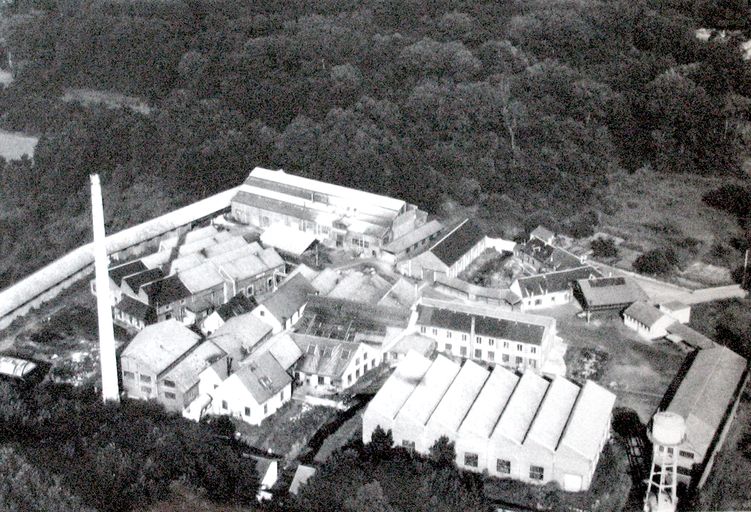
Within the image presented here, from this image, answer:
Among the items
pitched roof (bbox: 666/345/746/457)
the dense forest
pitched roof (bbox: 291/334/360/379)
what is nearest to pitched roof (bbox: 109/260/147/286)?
pitched roof (bbox: 291/334/360/379)

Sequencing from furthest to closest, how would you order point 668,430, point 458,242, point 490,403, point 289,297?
point 458,242
point 289,297
point 490,403
point 668,430

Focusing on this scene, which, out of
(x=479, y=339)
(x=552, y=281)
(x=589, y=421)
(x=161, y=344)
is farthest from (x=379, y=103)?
(x=589, y=421)

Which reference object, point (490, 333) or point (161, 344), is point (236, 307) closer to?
point (161, 344)

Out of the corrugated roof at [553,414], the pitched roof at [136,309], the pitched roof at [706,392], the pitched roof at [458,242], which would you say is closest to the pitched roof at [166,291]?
Result: the pitched roof at [136,309]

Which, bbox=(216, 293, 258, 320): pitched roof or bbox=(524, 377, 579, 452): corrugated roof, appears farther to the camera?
bbox=(216, 293, 258, 320): pitched roof

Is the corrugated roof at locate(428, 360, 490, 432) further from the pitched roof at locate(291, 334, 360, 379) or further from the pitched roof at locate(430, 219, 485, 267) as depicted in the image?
the pitched roof at locate(430, 219, 485, 267)

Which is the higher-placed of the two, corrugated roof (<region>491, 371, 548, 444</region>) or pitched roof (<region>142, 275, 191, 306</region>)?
corrugated roof (<region>491, 371, 548, 444</region>)
